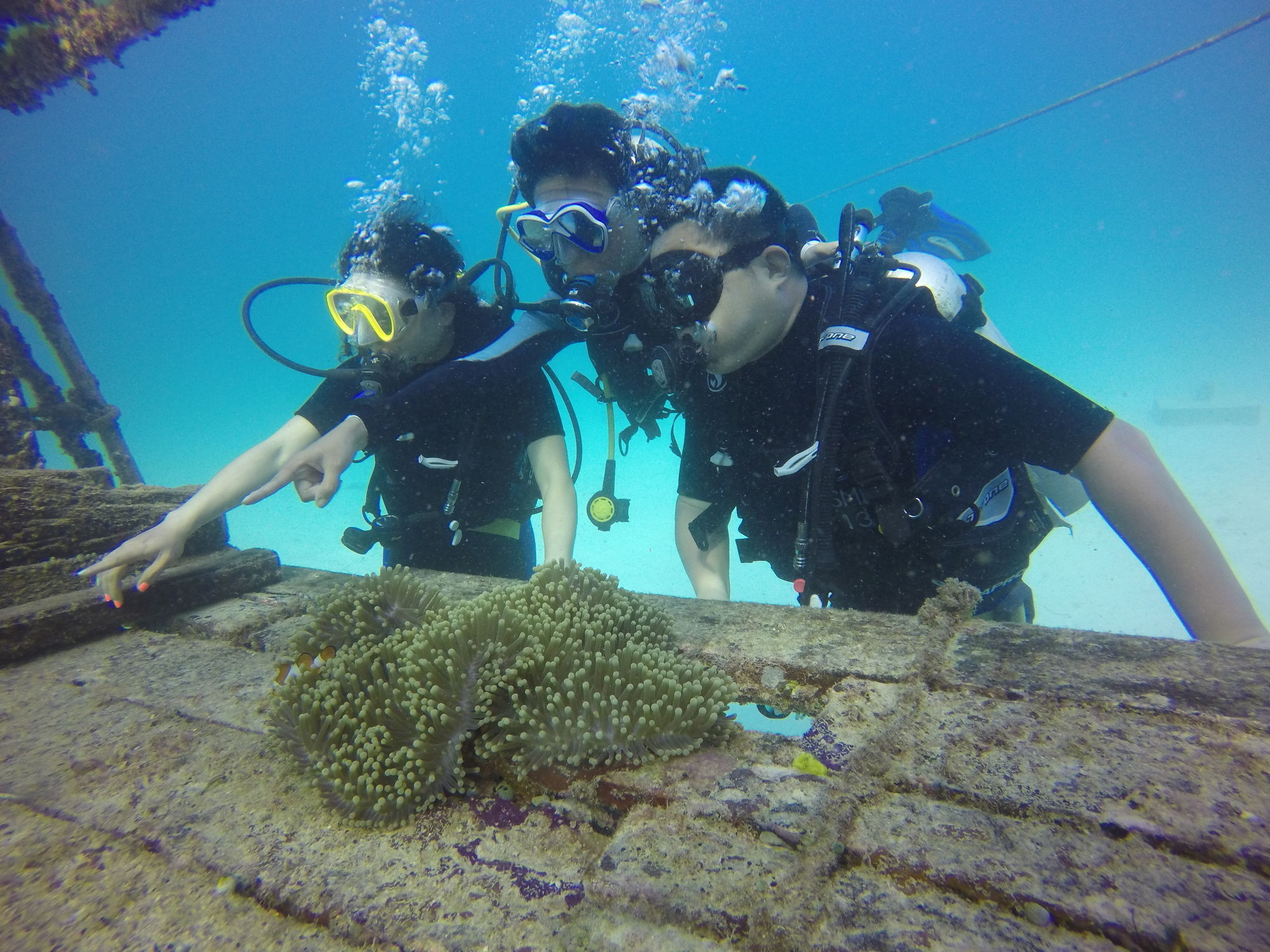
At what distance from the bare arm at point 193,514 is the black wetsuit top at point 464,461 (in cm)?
36

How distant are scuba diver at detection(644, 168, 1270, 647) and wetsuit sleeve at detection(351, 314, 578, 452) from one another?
1.15 meters

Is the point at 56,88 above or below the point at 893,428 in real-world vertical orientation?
above

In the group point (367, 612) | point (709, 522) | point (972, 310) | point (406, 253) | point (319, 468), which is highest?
point (406, 253)

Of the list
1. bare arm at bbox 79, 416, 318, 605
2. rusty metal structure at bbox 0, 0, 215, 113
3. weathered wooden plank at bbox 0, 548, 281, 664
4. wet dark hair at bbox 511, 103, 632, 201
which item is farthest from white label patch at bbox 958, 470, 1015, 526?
rusty metal structure at bbox 0, 0, 215, 113

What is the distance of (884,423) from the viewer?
8.70 feet

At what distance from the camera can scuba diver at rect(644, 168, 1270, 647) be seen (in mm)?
2234

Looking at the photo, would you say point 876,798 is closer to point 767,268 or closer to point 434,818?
point 434,818

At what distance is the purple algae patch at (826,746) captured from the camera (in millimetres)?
1631

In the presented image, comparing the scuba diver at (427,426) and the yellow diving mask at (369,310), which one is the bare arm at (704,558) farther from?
the yellow diving mask at (369,310)

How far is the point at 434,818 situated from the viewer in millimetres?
1640

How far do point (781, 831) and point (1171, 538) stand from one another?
208 cm

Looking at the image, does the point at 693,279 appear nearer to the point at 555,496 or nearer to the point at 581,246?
the point at 581,246

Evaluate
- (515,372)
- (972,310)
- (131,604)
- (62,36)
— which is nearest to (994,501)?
(972,310)

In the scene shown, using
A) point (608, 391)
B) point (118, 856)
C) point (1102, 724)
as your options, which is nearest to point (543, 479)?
point (608, 391)
